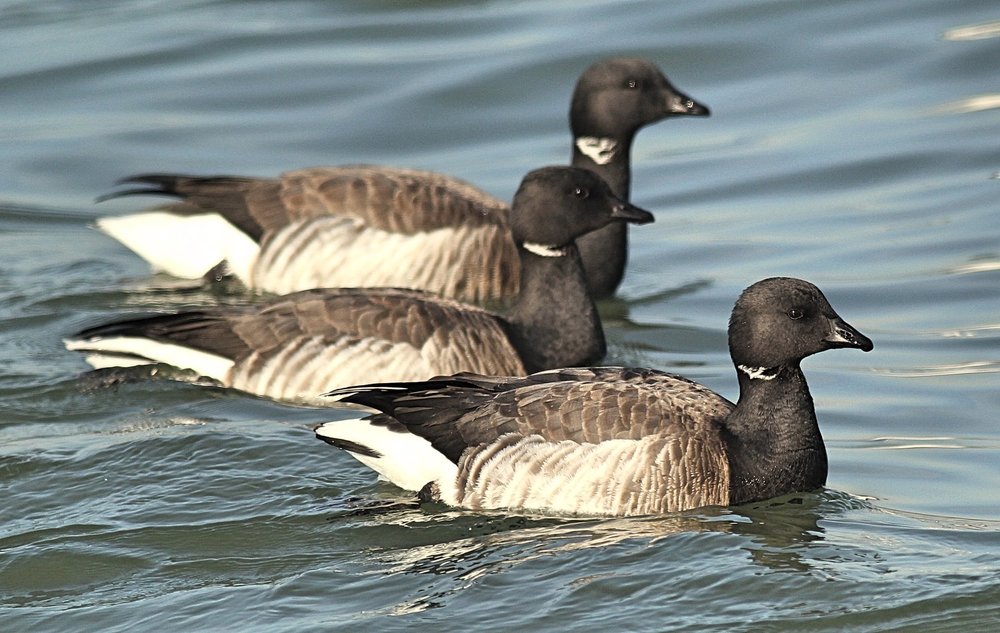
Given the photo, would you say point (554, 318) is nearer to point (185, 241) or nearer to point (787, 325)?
point (787, 325)

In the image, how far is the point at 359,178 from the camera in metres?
14.0

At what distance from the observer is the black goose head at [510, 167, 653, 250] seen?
39.5 feet

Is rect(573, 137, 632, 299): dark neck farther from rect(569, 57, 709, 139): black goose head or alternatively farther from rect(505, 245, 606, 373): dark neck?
rect(505, 245, 606, 373): dark neck

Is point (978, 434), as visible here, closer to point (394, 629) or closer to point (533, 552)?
point (533, 552)

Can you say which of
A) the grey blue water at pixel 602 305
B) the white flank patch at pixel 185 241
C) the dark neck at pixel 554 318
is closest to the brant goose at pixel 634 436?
the grey blue water at pixel 602 305

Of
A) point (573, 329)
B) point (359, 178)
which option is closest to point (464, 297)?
point (359, 178)

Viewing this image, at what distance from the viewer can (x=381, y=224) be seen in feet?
45.8

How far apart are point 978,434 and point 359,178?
567 cm

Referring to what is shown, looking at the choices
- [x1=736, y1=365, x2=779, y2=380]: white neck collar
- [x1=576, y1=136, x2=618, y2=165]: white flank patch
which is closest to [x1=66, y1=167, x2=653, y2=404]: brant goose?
[x1=736, y1=365, x2=779, y2=380]: white neck collar

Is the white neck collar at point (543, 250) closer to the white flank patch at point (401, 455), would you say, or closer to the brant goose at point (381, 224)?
the brant goose at point (381, 224)

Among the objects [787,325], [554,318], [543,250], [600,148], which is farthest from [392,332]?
[600,148]

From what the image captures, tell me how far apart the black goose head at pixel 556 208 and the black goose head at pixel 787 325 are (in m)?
2.96

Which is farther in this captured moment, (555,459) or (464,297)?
(464,297)

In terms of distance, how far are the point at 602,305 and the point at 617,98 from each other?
1.84 meters
